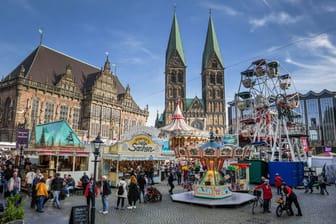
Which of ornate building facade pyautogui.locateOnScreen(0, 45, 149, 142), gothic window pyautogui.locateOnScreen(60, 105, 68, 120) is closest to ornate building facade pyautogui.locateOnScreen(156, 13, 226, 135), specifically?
ornate building facade pyautogui.locateOnScreen(0, 45, 149, 142)

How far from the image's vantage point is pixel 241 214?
9.53 meters

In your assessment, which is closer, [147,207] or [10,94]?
[147,207]

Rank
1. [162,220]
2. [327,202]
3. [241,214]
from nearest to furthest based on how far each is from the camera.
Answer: [162,220]
[241,214]
[327,202]

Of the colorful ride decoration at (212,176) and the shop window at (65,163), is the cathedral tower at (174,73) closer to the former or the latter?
the shop window at (65,163)

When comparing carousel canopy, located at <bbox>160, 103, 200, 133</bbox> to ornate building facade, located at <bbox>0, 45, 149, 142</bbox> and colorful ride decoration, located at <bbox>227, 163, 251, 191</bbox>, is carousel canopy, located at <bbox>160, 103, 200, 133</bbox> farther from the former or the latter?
ornate building facade, located at <bbox>0, 45, 149, 142</bbox>

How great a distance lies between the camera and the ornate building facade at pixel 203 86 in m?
65.4

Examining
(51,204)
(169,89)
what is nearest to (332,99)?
(169,89)

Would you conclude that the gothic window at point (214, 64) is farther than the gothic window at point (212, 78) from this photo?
Yes

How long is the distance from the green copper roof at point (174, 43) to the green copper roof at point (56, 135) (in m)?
54.9

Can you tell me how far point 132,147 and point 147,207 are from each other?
7788 mm

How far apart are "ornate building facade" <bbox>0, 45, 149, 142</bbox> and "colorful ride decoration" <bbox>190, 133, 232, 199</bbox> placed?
25048 mm

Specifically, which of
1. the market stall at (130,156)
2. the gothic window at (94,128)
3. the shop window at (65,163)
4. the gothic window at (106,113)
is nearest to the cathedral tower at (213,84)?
the gothic window at (106,113)

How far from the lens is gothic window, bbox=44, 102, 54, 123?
34.6 m

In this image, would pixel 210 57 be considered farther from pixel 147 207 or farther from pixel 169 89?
pixel 147 207
